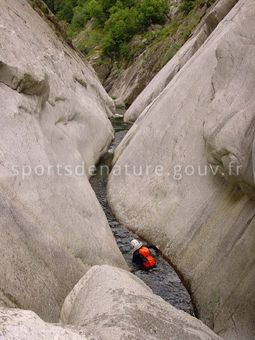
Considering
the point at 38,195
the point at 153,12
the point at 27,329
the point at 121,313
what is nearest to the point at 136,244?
the point at 38,195

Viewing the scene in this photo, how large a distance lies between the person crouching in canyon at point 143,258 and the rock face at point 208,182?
1.68ft

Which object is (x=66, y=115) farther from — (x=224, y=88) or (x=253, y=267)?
(x=253, y=267)

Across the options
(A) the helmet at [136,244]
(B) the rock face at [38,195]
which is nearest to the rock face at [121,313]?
(B) the rock face at [38,195]

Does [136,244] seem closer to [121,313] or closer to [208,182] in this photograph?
[208,182]

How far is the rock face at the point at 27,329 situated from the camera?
379 cm

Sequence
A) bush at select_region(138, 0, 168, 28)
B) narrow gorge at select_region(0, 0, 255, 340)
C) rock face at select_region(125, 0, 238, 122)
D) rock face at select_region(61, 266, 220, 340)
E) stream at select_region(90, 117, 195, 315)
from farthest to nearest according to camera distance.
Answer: bush at select_region(138, 0, 168, 28)
rock face at select_region(125, 0, 238, 122)
stream at select_region(90, 117, 195, 315)
narrow gorge at select_region(0, 0, 255, 340)
rock face at select_region(61, 266, 220, 340)

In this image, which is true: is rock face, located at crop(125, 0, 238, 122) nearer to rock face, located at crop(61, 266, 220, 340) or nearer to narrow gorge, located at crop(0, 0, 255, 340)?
narrow gorge, located at crop(0, 0, 255, 340)

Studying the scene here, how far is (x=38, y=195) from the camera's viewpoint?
333 inches

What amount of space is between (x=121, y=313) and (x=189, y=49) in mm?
17263

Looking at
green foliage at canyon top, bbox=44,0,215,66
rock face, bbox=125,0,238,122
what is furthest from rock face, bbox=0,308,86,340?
green foliage at canyon top, bbox=44,0,215,66

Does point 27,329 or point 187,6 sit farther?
point 187,6

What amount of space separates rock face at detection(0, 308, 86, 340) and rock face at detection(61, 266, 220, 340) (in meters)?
0.47

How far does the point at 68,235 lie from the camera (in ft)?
27.9

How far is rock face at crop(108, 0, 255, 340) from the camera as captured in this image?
8.40 meters
